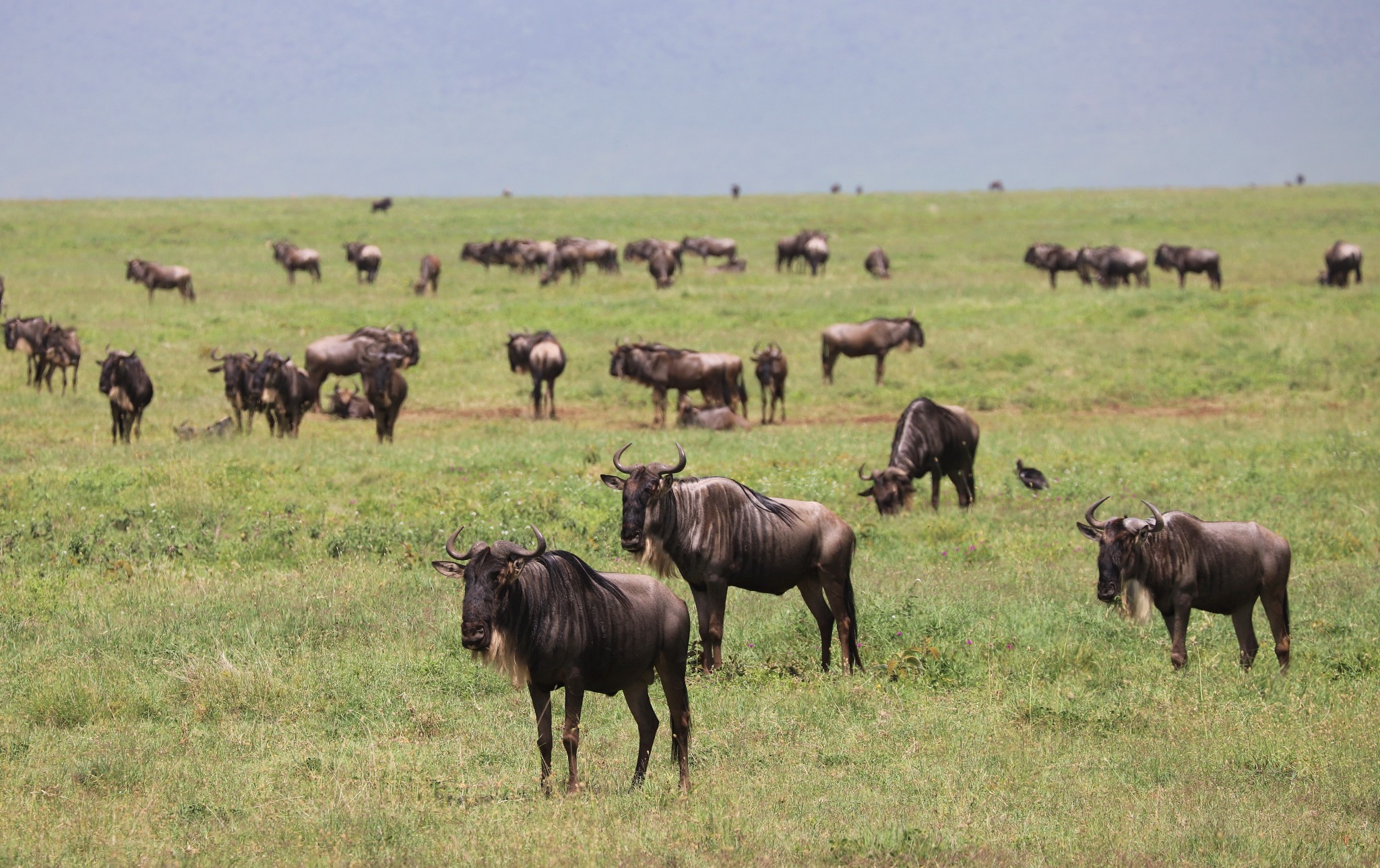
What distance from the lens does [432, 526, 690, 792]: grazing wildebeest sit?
21.7ft

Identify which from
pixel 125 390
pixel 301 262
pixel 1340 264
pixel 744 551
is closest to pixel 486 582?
pixel 744 551

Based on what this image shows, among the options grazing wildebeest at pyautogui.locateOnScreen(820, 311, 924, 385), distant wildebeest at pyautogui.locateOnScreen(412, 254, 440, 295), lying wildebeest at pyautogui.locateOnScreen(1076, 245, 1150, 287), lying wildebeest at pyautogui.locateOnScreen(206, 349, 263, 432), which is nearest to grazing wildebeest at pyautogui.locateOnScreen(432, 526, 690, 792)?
lying wildebeest at pyautogui.locateOnScreen(206, 349, 263, 432)

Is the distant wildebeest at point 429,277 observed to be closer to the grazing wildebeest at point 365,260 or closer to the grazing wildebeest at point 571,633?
the grazing wildebeest at point 365,260

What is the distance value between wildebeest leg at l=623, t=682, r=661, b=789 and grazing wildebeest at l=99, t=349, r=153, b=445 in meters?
15.1

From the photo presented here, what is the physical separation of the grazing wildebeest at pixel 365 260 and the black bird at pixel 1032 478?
1250 inches

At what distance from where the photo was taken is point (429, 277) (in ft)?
140

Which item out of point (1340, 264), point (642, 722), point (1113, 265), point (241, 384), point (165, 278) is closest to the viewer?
point (642, 722)

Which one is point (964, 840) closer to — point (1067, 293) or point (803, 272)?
point (1067, 293)

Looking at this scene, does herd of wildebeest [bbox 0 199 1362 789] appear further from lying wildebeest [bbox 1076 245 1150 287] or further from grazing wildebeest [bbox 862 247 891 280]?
lying wildebeest [bbox 1076 245 1150 287]

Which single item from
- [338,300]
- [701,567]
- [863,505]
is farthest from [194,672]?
[338,300]

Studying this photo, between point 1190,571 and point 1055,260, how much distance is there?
124ft

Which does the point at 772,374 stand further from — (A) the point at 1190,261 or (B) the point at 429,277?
(A) the point at 1190,261

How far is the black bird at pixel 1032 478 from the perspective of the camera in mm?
17062

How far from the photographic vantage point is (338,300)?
38781 mm
